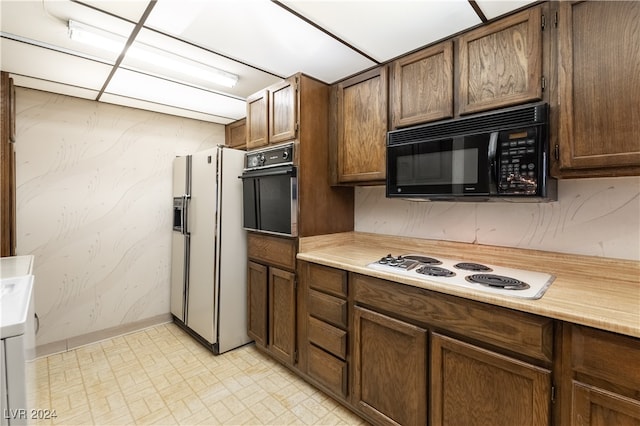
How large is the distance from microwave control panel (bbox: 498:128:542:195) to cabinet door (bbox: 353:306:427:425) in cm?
80

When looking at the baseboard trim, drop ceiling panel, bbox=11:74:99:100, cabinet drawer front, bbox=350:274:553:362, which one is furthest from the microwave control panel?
the baseboard trim

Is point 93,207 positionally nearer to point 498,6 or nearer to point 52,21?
point 52,21

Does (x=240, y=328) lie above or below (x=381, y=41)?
below

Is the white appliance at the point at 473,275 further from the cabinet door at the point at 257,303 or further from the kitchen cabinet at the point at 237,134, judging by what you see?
the kitchen cabinet at the point at 237,134

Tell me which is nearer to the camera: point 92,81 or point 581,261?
point 581,261

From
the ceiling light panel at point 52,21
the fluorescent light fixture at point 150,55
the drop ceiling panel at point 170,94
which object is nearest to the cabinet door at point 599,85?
the fluorescent light fixture at point 150,55

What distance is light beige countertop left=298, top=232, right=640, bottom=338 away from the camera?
1.01 metres

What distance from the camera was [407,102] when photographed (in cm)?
182

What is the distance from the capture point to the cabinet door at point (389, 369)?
1.45 m

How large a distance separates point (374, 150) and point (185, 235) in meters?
1.97

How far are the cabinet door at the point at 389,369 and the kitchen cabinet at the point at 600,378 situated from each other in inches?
21.4

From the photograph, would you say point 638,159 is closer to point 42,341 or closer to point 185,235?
point 185,235

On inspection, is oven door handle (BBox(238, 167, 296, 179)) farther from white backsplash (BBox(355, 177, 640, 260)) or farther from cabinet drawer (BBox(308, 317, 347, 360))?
cabinet drawer (BBox(308, 317, 347, 360))

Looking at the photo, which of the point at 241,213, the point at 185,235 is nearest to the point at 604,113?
the point at 241,213
